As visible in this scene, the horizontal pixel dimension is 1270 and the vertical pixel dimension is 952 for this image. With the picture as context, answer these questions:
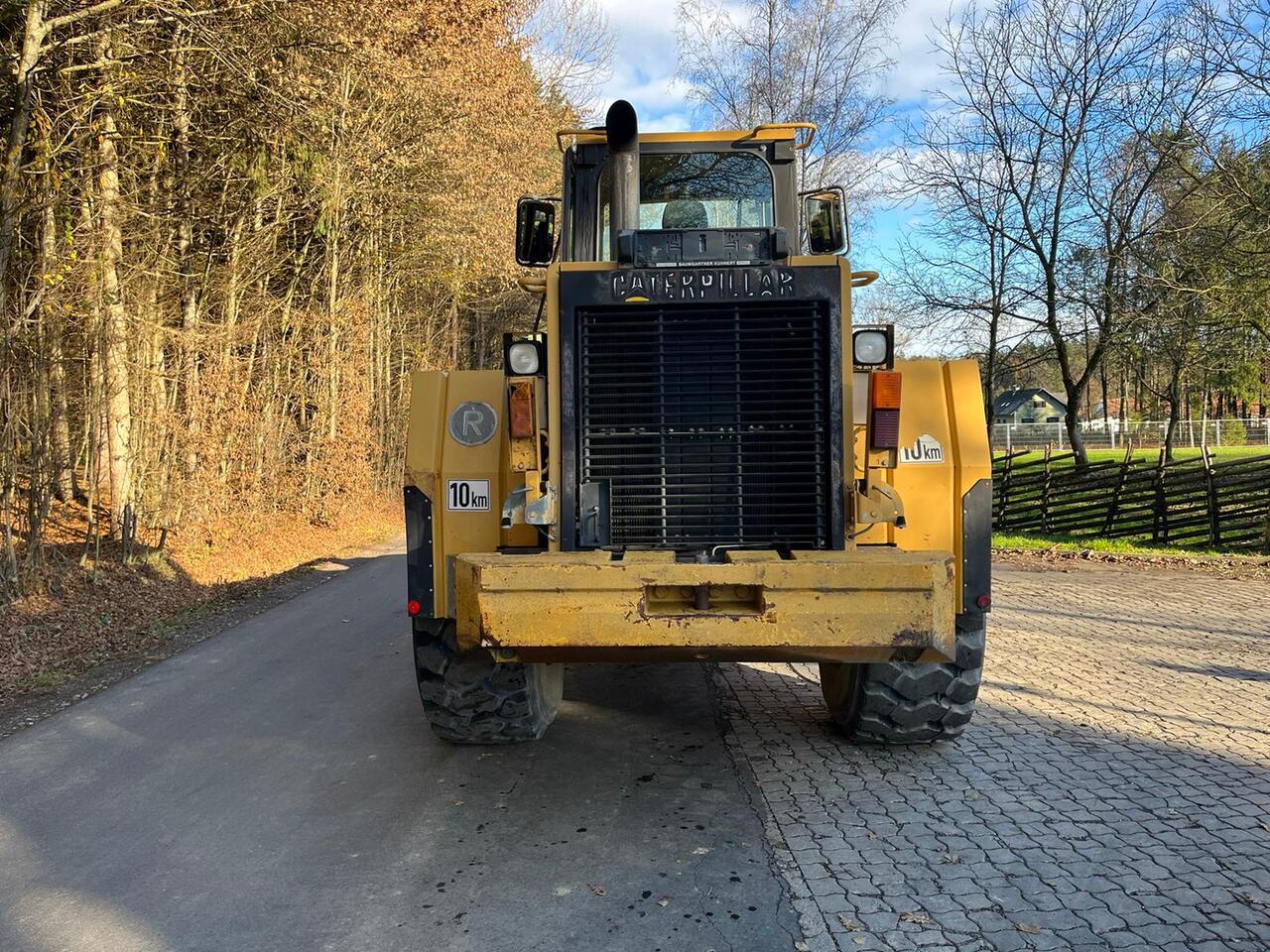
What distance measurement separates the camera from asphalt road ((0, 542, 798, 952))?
314 cm

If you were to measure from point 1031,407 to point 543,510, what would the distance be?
265 ft

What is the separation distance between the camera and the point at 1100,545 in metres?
13.7

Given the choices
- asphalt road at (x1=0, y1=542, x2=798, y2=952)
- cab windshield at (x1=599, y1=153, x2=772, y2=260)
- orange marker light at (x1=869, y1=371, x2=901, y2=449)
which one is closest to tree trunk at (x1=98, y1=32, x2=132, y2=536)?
asphalt road at (x1=0, y1=542, x2=798, y2=952)

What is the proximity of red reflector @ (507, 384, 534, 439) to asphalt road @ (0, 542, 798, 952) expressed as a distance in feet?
5.68

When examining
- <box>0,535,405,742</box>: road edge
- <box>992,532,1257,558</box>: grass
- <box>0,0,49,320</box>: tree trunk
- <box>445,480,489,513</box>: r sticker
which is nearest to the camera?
<box>445,480,489,513</box>: r sticker

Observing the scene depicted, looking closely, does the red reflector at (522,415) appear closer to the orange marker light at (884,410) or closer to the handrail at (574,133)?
the orange marker light at (884,410)

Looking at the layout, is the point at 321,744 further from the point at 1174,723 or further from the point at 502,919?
the point at 1174,723

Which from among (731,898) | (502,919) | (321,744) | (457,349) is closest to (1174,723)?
(731,898)

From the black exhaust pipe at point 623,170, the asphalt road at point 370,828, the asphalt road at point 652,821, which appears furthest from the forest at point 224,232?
the black exhaust pipe at point 623,170

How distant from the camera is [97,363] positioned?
973 centimetres

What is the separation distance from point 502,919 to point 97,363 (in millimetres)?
8901

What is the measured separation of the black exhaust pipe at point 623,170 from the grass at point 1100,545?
35.2 feet

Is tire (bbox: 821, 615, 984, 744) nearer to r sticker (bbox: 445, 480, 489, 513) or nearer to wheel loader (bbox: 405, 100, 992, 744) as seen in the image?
wheel loader (bbox: 405, 100, 992, 744)

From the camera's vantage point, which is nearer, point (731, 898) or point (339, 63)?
point (731, 898)
